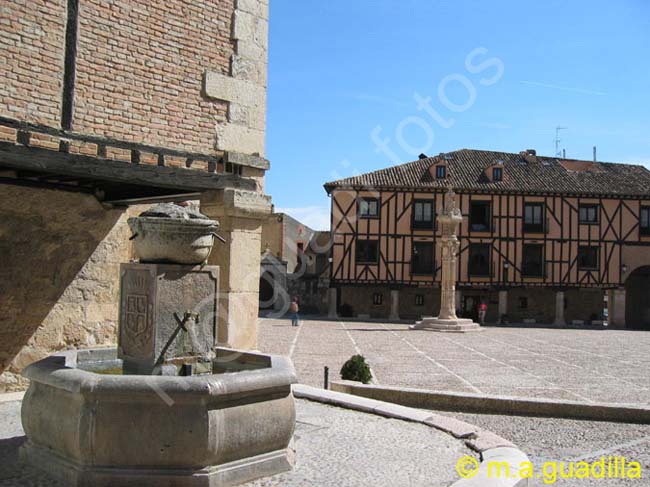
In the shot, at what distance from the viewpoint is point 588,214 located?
32.7 meters

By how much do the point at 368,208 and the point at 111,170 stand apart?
2619 cm

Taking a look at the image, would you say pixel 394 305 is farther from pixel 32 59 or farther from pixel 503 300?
pixel 32 59

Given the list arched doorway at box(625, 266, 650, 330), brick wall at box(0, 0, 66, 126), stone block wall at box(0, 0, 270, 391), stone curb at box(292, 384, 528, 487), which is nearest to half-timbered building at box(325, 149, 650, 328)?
arched doorway at box(625, 266, 650, 330)

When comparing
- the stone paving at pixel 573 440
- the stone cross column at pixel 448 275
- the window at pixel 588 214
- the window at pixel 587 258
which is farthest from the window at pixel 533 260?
the stone paving at pixel 573 440

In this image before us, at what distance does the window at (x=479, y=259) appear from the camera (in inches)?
1260

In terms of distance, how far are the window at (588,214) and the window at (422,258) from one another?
8.48m

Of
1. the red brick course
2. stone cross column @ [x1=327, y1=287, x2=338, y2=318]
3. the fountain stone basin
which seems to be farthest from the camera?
stone cross column @ [x1=327, y1=287, x2=338, y2=318]

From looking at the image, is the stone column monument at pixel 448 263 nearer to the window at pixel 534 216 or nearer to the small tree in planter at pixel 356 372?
the window at pixel 534 216

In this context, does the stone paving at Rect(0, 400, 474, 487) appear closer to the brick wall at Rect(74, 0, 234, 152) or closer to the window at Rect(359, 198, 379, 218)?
the brick wall at Rect(74, 0, 234, 152)

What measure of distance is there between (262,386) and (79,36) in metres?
5.48

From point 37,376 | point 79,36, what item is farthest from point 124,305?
point 79,36

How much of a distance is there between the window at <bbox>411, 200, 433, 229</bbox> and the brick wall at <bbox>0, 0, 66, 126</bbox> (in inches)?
1017

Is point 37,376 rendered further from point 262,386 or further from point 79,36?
point 79,36

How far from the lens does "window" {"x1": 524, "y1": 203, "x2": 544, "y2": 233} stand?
106ft
